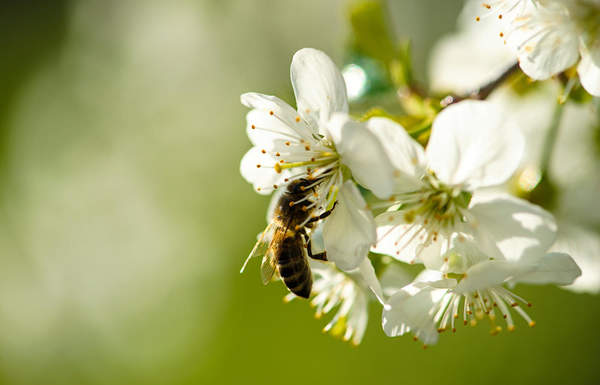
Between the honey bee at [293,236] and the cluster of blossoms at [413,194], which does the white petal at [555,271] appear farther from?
the honey bee at [293,236]

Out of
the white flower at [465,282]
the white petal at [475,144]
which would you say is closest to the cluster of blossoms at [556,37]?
the white petal at [475,144]

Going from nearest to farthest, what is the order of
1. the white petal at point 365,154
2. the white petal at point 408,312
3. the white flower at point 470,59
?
the white petal at point 365,154 < the white petal at point 408,312 < the white flower at point 470,59

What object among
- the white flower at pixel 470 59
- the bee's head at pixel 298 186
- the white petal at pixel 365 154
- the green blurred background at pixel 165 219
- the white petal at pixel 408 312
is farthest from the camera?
the green blurred background at pixel 165 219

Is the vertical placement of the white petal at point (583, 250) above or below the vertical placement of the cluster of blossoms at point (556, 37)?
below

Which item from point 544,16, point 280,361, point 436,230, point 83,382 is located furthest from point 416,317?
point 83,382

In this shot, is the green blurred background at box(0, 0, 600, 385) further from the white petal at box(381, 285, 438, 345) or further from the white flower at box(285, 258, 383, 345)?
the white petal at box(381, 285, 438, 345)

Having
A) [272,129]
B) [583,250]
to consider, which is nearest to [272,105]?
[272,129]

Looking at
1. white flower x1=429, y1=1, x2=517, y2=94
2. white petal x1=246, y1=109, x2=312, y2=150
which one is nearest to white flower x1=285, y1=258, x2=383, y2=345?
white petal x1=246, y1=109, x2=312, y2=150

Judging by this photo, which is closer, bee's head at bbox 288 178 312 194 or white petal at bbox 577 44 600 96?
white petal at bbox 577 44 600 96
